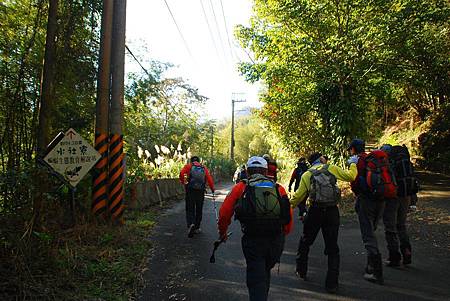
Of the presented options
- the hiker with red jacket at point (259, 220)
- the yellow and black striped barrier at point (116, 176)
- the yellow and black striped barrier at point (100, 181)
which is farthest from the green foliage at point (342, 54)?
the hiker with red jacket at point (259, 220)

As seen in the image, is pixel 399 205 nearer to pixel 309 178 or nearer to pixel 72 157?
pixel 309 178

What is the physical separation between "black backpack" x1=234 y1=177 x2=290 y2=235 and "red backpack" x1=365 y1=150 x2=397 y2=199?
2.17 m

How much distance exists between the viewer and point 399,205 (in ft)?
21.4

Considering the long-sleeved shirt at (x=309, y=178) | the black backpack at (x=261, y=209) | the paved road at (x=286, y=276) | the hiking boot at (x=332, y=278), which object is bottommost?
the paved road at (x=286, y=276)

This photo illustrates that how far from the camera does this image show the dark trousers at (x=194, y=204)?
923 centimetres

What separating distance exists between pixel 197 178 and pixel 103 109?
2.69 meters

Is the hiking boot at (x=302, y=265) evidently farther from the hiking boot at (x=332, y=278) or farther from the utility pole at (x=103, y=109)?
the utility pole at (x=103, y=109)

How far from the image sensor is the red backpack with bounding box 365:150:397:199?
5.62 meters

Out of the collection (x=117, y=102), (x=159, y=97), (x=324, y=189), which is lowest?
(x=324, y=189)

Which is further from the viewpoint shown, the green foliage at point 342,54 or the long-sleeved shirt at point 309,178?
the green foliage at point 342,54

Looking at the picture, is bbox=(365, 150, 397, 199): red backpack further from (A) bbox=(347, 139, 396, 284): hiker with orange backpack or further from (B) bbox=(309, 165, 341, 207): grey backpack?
(B) bbox=(309, 165, 341, 207): grey backpack

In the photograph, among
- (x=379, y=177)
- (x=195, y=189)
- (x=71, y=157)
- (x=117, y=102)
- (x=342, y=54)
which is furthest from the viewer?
(x=342, y=54)

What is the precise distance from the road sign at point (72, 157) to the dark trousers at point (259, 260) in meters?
4.78

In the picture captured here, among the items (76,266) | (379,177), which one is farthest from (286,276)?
(76,266)
